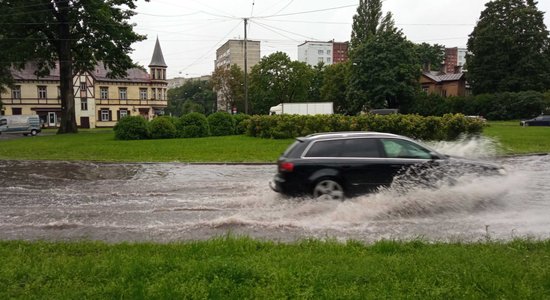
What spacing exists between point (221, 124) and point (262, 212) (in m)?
26.0

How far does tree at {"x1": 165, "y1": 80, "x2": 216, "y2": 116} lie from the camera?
102m

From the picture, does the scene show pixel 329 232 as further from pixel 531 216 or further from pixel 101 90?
pixel 101 90

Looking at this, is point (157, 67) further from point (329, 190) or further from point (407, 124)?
point (329, 190)

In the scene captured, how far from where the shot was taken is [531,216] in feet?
27.6

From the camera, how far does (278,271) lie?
4918mm

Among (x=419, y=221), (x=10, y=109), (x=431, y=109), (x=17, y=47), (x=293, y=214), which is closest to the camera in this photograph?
(x=419, y=221)

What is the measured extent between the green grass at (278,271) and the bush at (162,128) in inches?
1036

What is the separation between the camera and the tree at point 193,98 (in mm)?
101887

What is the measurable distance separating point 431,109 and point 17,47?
4896cm

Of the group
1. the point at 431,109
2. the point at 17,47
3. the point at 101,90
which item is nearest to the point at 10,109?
the point at 101,90

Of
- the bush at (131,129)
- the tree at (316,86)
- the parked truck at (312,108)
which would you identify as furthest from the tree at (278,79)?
the bush at (131,129)

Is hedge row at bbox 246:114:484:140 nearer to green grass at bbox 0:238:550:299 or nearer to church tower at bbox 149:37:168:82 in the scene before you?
green grass at bbox 0:238:550:299

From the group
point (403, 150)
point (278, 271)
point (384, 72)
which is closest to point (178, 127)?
point (403, 150)

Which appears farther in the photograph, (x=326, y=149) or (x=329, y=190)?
(x=326, y=149)
